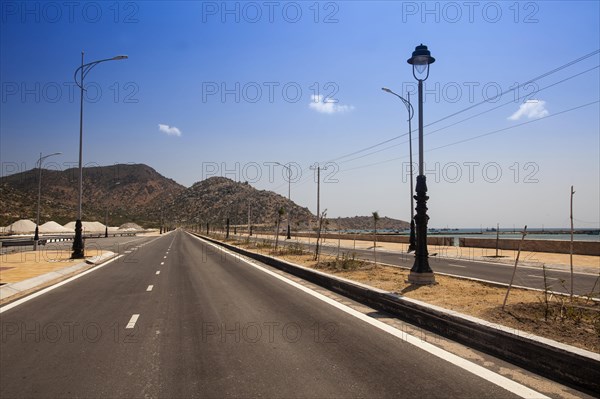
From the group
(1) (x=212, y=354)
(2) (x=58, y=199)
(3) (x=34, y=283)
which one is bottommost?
(3) (x=34, y=283)

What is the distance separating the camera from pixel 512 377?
5574mm

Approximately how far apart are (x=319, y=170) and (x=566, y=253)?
2418 centimetres

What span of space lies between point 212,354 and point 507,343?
4434 mm

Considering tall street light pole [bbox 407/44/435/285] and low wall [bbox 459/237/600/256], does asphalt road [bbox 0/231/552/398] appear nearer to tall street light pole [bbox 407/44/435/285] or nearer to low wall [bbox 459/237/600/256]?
tall street light pole [bbox 407/44/435/285]

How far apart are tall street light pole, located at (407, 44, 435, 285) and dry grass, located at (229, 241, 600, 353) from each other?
393 millimetres

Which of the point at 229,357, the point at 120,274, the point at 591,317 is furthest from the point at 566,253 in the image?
the point at 229,357

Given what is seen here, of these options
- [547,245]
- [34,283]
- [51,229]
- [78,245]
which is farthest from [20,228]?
[547,245]

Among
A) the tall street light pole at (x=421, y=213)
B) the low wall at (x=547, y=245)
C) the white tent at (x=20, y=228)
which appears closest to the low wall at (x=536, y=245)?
the low wall at (x=547, y=245)

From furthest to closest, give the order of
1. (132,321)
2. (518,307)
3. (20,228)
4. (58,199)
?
(58,199) < (20,228) < (132,321) < (518,307)

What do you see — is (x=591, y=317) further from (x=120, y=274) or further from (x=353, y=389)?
(x=120, y=274)

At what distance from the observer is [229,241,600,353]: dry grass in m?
6.80

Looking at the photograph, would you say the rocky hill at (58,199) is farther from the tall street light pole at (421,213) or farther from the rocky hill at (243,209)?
the tall street light pole at (421,213)

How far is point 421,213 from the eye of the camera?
532 inches

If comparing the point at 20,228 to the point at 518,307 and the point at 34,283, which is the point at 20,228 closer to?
the point at 34,283
